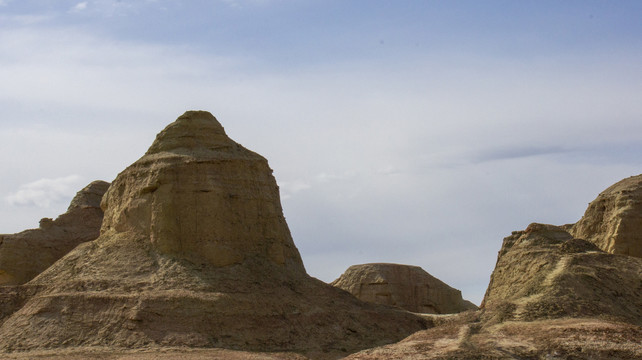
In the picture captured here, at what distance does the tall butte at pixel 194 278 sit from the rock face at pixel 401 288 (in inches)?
589

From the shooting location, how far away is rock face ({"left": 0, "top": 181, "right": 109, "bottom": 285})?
56.3m

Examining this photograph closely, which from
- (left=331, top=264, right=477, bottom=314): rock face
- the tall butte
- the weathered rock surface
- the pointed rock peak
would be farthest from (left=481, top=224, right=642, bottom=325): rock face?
(left=331, top=264, right=477, bottom=314): rock face

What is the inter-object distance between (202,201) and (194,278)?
13.8ft

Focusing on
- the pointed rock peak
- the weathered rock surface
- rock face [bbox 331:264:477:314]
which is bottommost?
the weathered rock surface

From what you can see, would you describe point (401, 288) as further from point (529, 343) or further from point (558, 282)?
point (529, 343)

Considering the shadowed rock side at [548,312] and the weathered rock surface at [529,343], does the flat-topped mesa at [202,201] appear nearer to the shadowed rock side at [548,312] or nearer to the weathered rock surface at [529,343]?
the shadowed rock side at [548,312]

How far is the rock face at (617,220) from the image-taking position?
173ft

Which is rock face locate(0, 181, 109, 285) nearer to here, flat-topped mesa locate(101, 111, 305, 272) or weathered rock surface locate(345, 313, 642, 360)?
flat-topped mesa locate(101, 111, 305, 272)

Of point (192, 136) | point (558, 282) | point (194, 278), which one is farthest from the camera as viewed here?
point (192, 136)

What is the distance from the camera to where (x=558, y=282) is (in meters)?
35.5

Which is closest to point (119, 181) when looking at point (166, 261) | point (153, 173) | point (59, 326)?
point (153, 173)

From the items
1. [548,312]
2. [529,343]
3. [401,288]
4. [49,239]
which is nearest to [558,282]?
[548,312]

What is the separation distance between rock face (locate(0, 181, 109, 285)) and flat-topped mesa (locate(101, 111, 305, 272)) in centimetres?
794

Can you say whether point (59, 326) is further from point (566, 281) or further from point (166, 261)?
point (566, 281)
